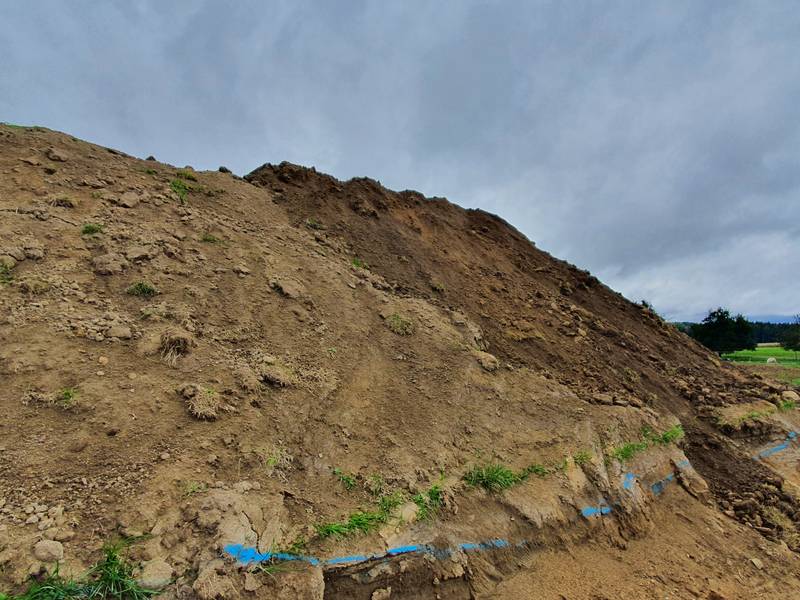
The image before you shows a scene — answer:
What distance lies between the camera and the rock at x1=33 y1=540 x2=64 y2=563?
306 centimetres

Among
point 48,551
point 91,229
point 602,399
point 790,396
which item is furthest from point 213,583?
point 790,396

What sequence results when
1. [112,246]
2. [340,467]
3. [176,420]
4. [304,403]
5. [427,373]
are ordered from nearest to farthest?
Answer: [176,420] → [340,467] → [304,403] → [112,246] → [427,373]

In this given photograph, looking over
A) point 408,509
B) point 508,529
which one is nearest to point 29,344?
point 408,509

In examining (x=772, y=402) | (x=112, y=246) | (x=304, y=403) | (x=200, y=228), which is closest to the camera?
(x=304, y=403)

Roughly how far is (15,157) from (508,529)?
9.92 metres

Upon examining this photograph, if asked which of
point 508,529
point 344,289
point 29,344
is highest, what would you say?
point 344,289

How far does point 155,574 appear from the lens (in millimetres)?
3201

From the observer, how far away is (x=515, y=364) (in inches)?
323

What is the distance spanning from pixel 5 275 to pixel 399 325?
219 inches

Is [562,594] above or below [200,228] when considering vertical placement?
below

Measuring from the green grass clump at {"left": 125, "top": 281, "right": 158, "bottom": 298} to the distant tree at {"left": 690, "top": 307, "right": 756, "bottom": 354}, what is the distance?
4673cm

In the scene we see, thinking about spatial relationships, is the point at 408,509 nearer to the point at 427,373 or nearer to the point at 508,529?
the point at 508,529

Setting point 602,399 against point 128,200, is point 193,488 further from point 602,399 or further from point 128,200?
point 602,399

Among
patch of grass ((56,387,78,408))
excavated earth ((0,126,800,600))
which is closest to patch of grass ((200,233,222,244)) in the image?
excavated earth ((0,126,800,600))
